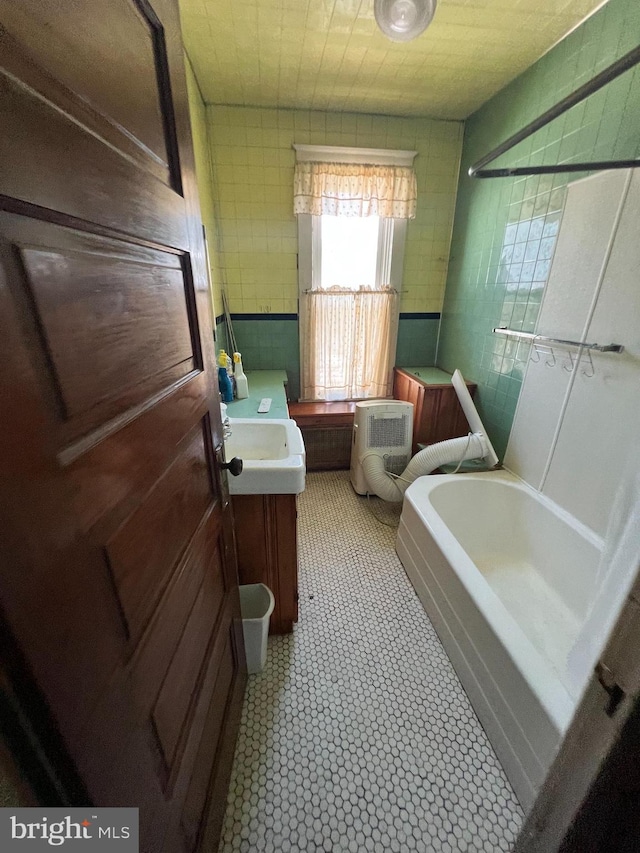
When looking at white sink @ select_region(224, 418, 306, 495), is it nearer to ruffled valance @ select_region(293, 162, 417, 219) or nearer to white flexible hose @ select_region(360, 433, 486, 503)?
white flexible hose @ select_region(360, 433, 486, 503)

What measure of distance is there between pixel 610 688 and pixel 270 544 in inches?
39.7

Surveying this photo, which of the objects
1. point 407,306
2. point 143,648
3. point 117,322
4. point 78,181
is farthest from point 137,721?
point 407,306

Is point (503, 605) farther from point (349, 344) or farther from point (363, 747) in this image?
point (349, 344)

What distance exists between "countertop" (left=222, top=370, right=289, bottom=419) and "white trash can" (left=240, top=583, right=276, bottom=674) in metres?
0.75

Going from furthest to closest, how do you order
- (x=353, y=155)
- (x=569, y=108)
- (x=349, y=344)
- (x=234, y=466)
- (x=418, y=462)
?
1. (x=349, y=344)
2. (x=353, y=155)
3. (x=418, y=462)
4. (x=234, y=466)
5. (x=569, y=108)

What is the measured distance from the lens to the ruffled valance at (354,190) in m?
2.20

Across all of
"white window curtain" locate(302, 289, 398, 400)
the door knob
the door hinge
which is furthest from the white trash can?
"white window curtain" locate(302, 289, 398, 400)

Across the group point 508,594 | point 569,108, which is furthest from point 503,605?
point 569,108

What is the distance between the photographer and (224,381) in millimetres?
1733

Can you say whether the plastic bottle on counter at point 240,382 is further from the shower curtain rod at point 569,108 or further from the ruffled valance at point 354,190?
the shower curtain rod at point 569,108

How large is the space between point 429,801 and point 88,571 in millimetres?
1252

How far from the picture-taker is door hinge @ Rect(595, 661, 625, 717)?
419 millimetres

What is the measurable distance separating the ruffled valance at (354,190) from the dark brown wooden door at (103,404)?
179cm

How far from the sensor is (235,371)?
72.4 inches
